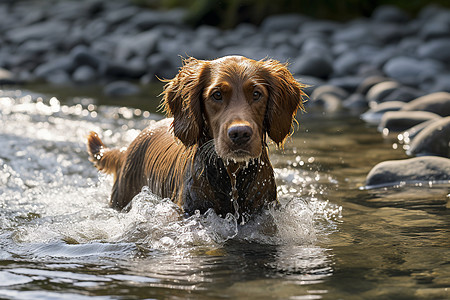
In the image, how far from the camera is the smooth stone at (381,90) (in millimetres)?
12172

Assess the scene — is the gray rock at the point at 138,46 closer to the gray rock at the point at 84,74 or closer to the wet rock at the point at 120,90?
the gray rock at the point at 84,74

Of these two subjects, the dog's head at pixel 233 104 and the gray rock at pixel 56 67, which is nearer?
the dog's head at pixel 233 104

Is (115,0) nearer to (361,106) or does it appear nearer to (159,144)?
(361,106)

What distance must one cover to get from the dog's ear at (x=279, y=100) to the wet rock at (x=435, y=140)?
3.28 metres

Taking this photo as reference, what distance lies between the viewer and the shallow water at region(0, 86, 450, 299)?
12.9ft

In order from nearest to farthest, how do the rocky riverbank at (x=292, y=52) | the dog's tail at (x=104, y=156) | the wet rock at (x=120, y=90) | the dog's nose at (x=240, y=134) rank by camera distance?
the dog's nose at (x=240, y=134), the dog's tail at (x=104, y=156), the rocky riverbank at (x=292, y=52), the wet rock at (x=120, y=90)

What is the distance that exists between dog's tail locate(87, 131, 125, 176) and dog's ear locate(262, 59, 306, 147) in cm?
187

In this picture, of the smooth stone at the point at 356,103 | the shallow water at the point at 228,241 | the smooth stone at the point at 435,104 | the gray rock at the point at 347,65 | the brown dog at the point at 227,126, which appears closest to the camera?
the shallow water at the point at 228,241

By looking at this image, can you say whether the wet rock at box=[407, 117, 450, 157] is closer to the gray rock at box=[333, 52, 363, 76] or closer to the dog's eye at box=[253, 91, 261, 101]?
the dog's eye at box=[253, 91, 261, 101]

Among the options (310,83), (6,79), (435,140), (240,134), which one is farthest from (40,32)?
(240,134)

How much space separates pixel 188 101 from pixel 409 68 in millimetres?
9746

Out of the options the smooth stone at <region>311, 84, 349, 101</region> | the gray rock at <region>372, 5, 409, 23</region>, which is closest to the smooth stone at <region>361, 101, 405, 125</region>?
the smooth stone at <region>311, 84, 349, 101</region>

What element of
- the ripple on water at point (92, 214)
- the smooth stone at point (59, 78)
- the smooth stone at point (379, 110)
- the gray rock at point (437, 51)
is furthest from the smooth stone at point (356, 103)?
the smooth stone at point (59, 78)

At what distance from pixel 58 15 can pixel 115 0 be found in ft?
8.41
